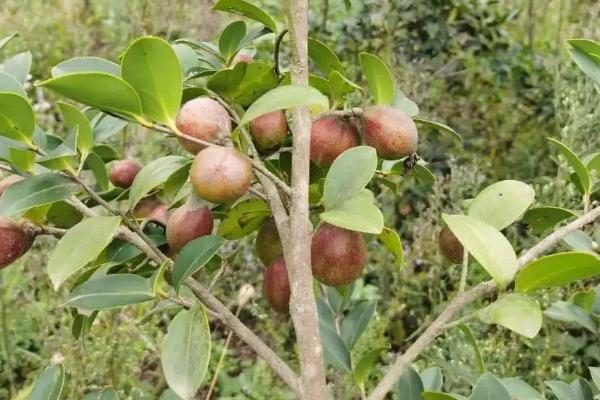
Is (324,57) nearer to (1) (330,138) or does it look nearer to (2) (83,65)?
(1) (330,138)

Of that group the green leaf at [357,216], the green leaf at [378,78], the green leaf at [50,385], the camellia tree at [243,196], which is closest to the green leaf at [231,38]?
the camellia tree at [243,196]

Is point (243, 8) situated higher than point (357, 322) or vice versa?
point (243, 8)

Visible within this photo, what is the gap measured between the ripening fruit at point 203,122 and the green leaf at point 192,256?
0.28 ft

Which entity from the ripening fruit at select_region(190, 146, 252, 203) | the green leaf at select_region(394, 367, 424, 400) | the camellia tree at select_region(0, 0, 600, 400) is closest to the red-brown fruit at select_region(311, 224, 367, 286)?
the camellia tree at select_region(0, 0, 600, 400)

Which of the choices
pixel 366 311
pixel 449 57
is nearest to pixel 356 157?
pixel 366 311

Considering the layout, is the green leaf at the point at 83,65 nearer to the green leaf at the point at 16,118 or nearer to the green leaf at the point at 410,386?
the green leaf at the point at 16,118

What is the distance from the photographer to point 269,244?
785 mm

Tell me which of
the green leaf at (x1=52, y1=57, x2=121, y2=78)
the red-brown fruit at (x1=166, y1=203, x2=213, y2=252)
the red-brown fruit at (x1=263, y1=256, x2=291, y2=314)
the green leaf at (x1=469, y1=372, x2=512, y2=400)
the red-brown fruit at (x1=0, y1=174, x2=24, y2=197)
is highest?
the green leaf at (x1=52, y1=57, x2=121, y2=78)

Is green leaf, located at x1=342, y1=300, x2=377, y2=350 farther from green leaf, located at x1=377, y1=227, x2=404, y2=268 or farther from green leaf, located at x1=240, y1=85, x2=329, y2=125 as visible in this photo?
green leaf, located at x1=240, y1=85, x2=329, y2=125

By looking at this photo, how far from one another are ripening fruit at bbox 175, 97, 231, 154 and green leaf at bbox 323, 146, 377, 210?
3.8 inches

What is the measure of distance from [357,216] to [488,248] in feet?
0.36

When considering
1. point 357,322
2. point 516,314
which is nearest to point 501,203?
point 516,314

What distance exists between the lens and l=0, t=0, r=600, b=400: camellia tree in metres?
0.59

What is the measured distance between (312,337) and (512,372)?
1.22 meters
